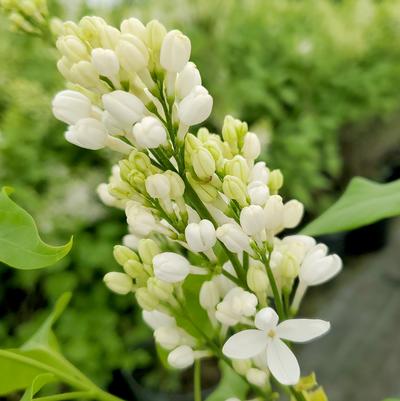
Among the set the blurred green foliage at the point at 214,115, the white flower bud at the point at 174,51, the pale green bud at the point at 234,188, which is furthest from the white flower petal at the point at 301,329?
the blurred green foliage at the point at 214,115

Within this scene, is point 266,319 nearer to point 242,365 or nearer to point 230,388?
point 242,365

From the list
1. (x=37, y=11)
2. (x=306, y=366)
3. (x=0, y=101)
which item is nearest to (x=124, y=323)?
(x=306, y=366)

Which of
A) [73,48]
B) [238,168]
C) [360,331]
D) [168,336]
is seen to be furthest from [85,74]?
[360,331]

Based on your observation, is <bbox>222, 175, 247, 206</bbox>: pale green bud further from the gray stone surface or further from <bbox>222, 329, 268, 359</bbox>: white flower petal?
the gray stone surface

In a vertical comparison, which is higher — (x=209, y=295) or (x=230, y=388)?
(x=209, y=295)

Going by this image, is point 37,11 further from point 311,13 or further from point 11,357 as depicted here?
point 311,13

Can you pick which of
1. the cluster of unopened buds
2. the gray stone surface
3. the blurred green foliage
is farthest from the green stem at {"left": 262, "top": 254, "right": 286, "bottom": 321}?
the gray stone surface
